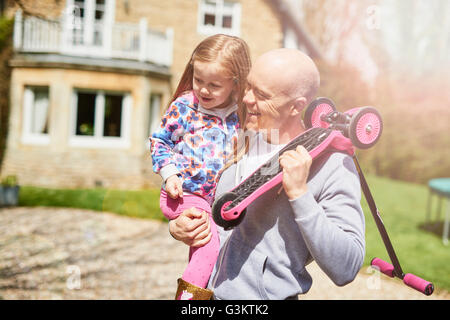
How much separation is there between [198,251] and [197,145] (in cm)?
32

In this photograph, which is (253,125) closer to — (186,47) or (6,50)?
(186,47)

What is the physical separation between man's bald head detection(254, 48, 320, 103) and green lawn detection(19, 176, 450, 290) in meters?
4.82

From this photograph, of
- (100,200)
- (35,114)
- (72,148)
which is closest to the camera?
(100,200)

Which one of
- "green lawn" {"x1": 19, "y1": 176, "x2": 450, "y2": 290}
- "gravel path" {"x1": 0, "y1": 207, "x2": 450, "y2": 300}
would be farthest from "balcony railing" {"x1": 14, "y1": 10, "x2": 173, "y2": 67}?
"gravel path" {"x1": 0, "y1": 207, "x2": 450, "y2": 300}

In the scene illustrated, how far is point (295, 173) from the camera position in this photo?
1137 mm

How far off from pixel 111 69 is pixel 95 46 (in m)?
0.70

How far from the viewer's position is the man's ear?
48.4 inches

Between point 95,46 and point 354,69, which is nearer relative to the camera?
point 354,69

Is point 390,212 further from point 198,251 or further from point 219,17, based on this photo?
point 198,251

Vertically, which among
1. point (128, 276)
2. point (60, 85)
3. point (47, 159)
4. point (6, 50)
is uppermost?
point (6, 50)

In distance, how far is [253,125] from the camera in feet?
4.24

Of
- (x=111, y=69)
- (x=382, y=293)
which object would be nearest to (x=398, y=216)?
(x=382, y=293)

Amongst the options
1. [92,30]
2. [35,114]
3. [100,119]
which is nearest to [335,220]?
[100,119]

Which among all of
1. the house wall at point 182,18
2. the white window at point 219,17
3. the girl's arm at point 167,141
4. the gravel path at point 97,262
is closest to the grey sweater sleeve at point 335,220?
the girl's arm at point 167,141
